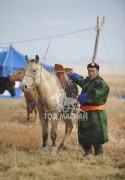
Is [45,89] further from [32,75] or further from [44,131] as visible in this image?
[44,131]

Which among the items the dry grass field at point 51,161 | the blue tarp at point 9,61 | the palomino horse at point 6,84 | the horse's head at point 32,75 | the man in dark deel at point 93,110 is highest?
the blue tarp at point 9,61

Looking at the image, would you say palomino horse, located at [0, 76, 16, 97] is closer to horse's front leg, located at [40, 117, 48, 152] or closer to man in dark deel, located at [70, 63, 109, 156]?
horse's front leg, located at [40, 117, 48, 152]

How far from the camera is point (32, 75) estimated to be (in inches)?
288

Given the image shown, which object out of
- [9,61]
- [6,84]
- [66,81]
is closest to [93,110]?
[66,81]

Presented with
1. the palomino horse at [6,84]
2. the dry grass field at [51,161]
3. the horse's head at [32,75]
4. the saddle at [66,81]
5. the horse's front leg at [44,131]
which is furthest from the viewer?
the palomino horse at [6,84]

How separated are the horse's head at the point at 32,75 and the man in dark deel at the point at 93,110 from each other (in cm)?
91

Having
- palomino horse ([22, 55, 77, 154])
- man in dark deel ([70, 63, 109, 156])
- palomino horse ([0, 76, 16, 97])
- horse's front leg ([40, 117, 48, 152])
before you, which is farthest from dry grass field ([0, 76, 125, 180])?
palomino horse ([0, 76, 16, 97])

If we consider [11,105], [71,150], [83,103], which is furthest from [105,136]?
[11,105]

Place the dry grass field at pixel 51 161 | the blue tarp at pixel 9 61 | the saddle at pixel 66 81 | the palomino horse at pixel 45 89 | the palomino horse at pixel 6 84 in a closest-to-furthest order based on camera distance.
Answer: the dry grass field at pixel 51 161
the palomino horse at pixel 45 89
the saddle at pixel 66 81
the palomino horse at pixel 6 84
the blue tarp at pixel 9 61


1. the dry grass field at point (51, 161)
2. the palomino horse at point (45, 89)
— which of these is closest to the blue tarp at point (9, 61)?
the dry grass field at point (51, 161)

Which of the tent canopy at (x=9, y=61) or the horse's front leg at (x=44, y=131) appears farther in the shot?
the tent canopy at (x=9, y=61)

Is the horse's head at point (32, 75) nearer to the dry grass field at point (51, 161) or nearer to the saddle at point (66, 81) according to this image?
the saddle at point (66, 81)

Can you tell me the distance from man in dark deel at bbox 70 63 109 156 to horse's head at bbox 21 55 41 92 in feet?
2.99

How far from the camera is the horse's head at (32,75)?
7158mm
